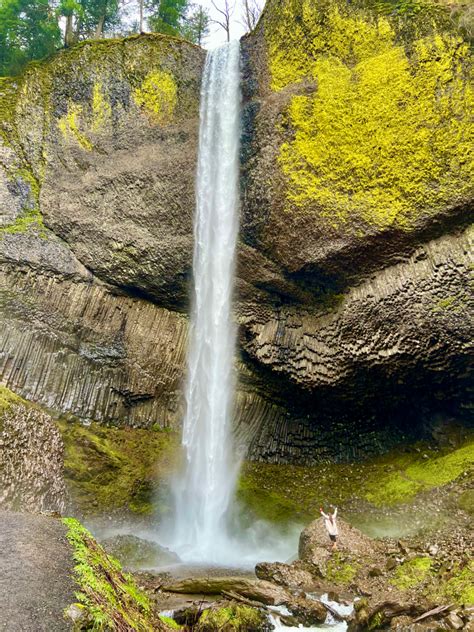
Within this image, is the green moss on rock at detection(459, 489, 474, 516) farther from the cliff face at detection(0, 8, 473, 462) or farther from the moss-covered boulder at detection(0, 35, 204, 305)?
the moss-covered boulder at detection(0, 35, 204, 305)

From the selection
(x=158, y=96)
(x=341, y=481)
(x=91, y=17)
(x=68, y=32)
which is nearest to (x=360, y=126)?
(x=158, y=96)

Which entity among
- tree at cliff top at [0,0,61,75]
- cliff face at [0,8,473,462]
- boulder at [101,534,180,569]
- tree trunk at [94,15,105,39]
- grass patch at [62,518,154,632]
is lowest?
boulder at [101,534,180,569]

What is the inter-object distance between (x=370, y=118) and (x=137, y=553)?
12.6 m

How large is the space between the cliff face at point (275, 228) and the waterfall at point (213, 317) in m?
0.47

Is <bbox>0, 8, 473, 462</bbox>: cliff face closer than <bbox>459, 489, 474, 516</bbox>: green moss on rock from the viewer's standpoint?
No

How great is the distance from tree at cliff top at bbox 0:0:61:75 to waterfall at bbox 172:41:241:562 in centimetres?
718

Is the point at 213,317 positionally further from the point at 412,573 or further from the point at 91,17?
the point at 91,17

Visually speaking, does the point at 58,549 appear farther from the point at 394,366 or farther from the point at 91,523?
the point at 394,366

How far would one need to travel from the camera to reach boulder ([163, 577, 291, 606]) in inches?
320

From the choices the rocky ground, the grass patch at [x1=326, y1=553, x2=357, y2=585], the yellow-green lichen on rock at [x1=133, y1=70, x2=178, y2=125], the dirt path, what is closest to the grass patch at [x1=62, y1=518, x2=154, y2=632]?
the dirt path

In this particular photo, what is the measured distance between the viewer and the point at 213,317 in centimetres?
1588

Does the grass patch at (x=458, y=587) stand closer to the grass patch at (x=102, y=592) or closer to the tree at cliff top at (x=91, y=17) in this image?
the grass patch at (x=102, y=592)

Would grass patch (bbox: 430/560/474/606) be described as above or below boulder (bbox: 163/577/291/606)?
above

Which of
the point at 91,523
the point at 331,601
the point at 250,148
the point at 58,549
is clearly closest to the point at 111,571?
the point at 58,549
